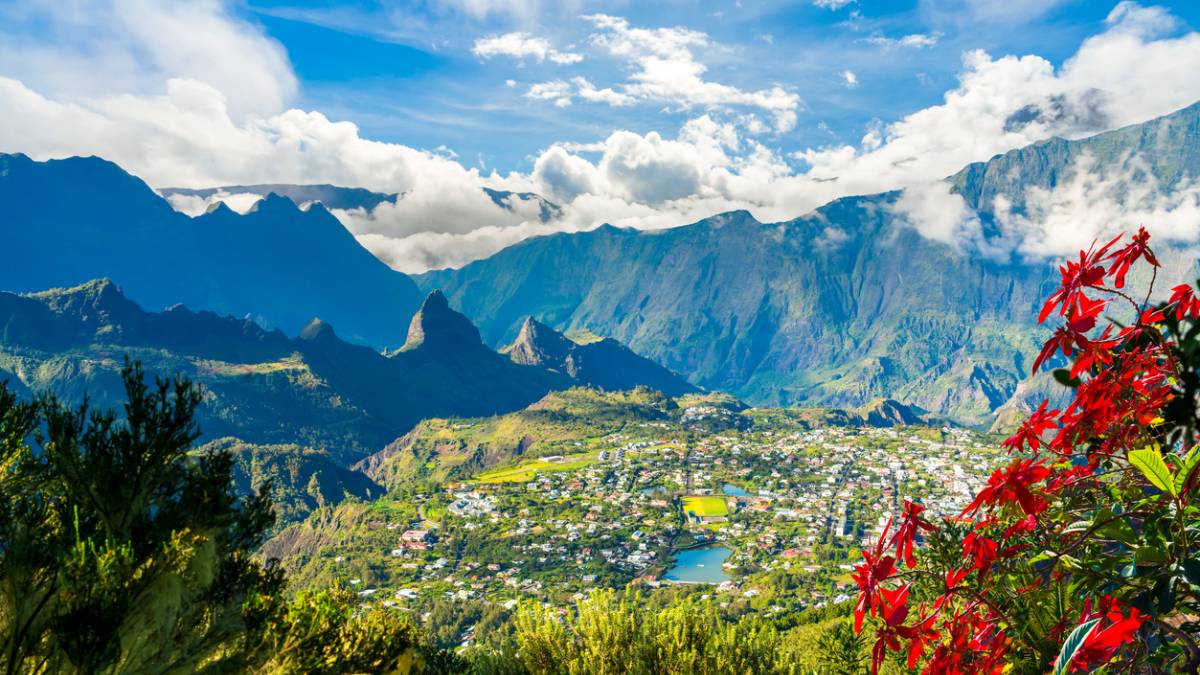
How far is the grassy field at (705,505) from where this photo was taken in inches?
6117

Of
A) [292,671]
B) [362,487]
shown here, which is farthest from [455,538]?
[292,671]

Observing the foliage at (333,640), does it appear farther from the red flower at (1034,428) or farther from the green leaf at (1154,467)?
the green leaf at (1154,467)

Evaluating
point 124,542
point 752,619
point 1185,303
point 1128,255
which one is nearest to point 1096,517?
point 1128,255

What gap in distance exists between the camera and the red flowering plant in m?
2.16

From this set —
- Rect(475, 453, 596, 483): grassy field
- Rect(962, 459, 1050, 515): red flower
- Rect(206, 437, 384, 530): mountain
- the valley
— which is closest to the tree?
Rect(962, 459, 1050, 515): red flower

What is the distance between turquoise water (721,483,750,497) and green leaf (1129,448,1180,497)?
176 metres

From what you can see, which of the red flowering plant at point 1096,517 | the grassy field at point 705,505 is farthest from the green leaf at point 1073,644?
the grassy field at point 705,505

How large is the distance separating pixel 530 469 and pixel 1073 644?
191 m

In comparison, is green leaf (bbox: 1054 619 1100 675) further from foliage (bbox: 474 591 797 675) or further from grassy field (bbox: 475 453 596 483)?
grassy field (bbox: 475 453 596 483)

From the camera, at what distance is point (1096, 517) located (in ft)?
7.90

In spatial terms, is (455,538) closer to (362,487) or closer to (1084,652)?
(362,487)

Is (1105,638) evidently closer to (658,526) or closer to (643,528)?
(643,528)

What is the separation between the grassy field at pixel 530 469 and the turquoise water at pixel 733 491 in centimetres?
3907

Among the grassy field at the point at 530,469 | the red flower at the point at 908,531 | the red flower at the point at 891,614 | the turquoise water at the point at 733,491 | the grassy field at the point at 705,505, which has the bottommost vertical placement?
the turquoise water at the point at 733,491
